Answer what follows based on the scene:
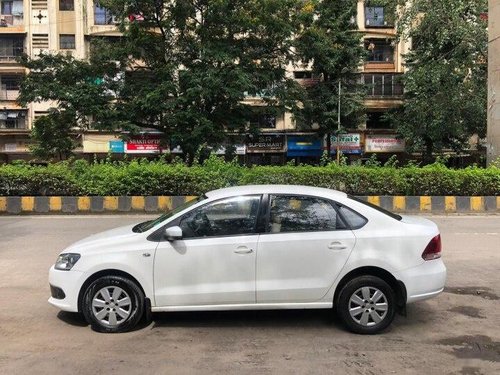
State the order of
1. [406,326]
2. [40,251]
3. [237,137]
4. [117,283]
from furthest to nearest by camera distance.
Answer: [237,137] < [40,251] < [406,326] < [117,283]

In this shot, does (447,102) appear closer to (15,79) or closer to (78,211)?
(78,211)

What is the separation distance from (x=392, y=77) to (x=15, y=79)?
30.0 metres

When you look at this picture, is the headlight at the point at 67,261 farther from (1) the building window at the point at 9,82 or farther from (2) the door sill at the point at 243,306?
(1) the building window at the point at 9,82

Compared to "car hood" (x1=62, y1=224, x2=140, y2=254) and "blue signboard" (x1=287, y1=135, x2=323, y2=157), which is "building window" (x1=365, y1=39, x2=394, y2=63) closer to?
"blue signboard" (x1=287, y1=135, x2=323, y2=157)

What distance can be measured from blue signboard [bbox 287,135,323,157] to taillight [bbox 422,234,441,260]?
35263 millimetres

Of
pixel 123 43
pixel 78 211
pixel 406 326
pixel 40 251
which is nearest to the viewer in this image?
pixel 406 326

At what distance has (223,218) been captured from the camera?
5.40m

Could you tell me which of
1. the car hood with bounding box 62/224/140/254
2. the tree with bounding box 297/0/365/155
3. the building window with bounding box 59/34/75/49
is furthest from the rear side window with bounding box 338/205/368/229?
the building window with bounding box 59/34/75/49

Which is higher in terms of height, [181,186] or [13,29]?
[13,29]

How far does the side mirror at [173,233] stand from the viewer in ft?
17.0

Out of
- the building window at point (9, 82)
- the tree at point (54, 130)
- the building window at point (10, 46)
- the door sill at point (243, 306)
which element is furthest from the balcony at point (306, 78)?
the door sill at point (243, 306)

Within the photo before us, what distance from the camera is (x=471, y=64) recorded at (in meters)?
26.6

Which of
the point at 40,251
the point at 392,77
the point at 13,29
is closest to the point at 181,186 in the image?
the point at 40,251

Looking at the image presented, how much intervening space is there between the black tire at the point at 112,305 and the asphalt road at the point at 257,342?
0.38ft
